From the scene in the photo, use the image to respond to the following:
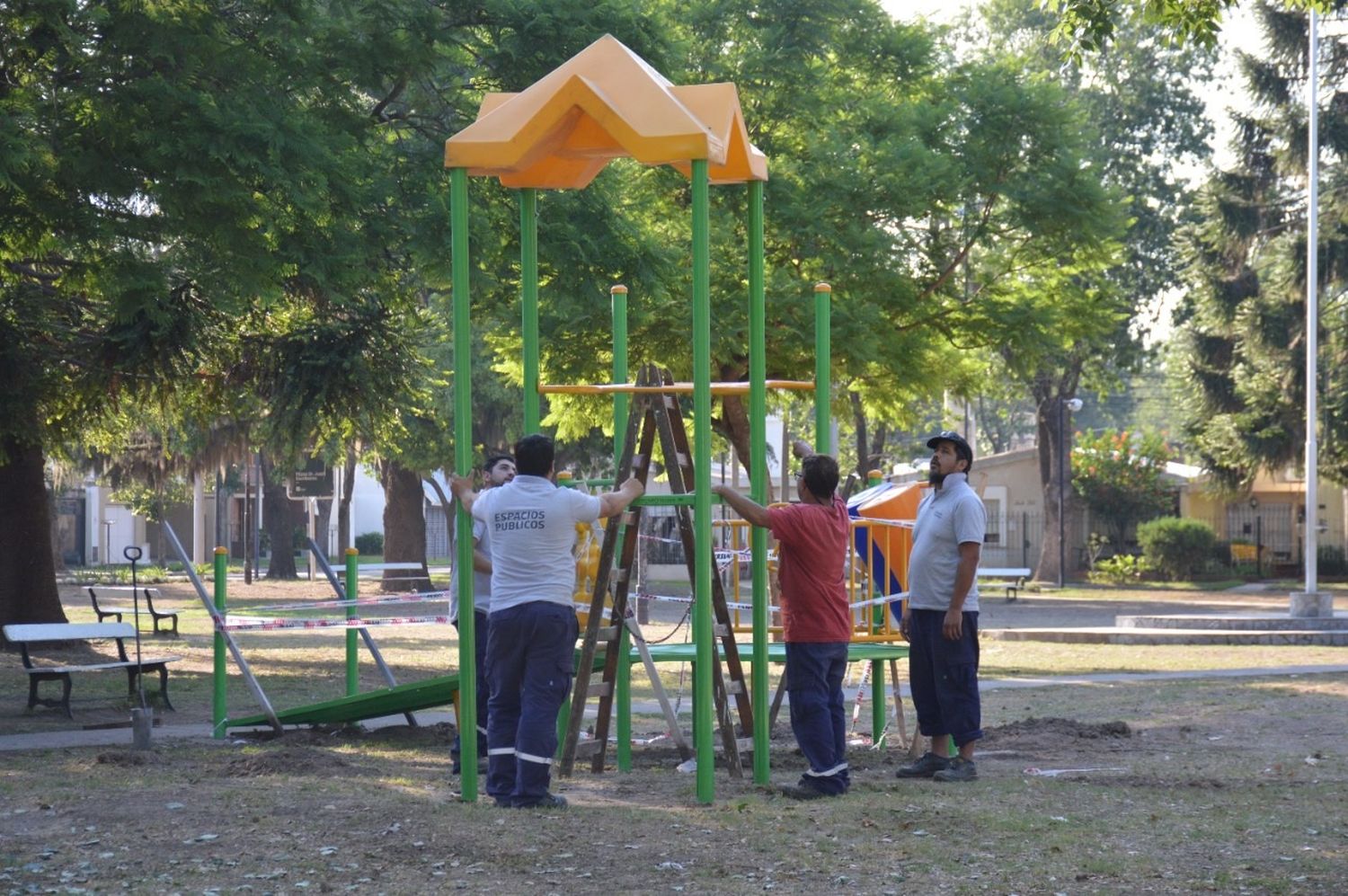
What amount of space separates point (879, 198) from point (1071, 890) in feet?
57.8

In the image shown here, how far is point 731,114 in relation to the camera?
9.37 m

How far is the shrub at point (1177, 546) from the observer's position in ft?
149

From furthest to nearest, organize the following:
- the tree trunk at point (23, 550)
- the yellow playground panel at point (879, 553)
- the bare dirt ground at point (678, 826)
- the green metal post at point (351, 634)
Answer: the tree trunk at point (23, 550) → the green metal post at point (351, 634) → the yellow playground panel at point (879, 553) → the bare dirt ground at point (678, 826)

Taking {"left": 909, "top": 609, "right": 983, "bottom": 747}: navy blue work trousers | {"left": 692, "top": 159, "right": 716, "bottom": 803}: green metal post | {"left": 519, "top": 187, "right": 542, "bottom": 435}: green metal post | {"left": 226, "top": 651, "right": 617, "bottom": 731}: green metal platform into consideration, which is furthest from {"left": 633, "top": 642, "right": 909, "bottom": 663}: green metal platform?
{"left": 519, "top": 187, "right": 542, "bottom": 435}: green metal post

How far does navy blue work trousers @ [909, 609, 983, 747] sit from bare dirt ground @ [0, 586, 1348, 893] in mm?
397

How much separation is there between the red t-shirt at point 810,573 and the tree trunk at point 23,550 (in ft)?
45.3

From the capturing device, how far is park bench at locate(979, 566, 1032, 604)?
3591 cm

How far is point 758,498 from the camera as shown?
30.8 ft

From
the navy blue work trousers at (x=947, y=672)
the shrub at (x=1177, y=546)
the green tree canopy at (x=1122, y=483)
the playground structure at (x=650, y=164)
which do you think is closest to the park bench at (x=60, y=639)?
the playground structure at (x=650, y=164)

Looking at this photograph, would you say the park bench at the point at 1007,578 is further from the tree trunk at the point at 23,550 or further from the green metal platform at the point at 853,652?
the green metal platform at the point at 853,652

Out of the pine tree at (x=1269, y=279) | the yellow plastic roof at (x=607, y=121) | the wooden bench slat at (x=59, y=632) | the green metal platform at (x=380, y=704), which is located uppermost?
the pine tree at (x=1269, y=279)

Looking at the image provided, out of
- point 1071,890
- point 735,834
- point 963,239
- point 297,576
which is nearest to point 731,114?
point 735,834

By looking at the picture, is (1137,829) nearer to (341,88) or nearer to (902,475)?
(341,88)

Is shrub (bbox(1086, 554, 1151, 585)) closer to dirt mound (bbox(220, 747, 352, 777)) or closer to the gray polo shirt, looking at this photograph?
the gray polo shirt
